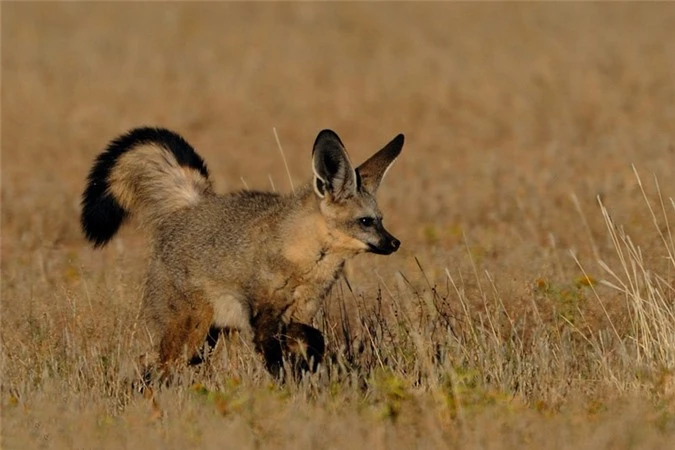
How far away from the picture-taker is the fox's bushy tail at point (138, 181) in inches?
356

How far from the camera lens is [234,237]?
8.34m

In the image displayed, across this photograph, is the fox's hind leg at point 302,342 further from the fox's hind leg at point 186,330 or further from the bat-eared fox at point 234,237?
the fox's hind leg at point 186,330

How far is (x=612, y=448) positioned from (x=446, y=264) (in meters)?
4.16

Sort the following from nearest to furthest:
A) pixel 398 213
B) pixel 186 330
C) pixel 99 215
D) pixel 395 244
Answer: pixel 395 244, pixel 186 330, pixel 99 215, pixel 398 213

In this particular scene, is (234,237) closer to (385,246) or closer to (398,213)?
(385,246)

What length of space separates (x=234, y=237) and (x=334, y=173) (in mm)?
881

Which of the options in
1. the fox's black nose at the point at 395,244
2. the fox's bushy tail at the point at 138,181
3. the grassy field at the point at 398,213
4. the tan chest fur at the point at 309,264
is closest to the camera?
the grassy field at the point at 398,213

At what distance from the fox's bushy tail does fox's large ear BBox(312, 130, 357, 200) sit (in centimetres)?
139

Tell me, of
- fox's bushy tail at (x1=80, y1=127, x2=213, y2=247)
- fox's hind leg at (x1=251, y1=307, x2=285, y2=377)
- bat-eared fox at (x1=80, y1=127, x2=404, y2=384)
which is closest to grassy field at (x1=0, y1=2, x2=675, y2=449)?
fox's hind leg at (x1=251, y1=307, x2=285, y2=377)

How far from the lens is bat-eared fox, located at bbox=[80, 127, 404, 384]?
7898mm

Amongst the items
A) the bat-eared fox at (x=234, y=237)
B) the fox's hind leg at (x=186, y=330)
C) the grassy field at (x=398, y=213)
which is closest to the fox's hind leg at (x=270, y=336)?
the bat-eared fox at (x=234, y=237)

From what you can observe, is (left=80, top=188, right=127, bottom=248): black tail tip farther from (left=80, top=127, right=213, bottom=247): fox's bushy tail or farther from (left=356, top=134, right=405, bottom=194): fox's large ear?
(left=356, top=134, right=405, bottom=194): fox's large ear

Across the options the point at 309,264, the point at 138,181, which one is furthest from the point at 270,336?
the point at 138,181

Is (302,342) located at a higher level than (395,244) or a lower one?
lower
